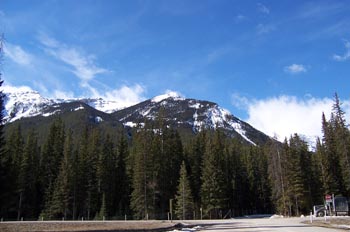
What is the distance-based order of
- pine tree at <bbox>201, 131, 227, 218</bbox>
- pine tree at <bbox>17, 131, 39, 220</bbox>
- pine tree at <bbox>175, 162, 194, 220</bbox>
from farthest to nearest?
pine tree at <bbox>17, 131, 39, 220</bbox>
pine tree at <bbox>201, 131, 227, 218</bbox>
pine tree at <bbox>175, 162, 194, 220</bbox>

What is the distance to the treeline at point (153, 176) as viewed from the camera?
6869 centimetres

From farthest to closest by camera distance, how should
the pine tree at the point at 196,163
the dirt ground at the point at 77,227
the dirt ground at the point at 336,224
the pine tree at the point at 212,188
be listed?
the pine tree at the point at 196,163
the pine tree at the point at 212,188
the dirt ground at the point at 77,227
the dirt ground at the point at 336,224

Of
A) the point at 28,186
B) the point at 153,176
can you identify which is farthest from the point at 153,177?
the point at 28,186

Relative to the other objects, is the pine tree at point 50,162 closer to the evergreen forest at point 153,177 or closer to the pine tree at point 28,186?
the evergreen forest at point 153,177

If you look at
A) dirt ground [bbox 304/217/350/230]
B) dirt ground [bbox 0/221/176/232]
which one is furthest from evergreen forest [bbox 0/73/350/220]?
dirt ground [bbox 304/217/350/230]

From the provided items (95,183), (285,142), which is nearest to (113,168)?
(95,183)

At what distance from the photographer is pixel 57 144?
82.0 meters

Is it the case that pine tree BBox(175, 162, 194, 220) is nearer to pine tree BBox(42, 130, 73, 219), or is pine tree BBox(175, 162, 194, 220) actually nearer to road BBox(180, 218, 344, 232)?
pine tree BBox(42, 130, 73, 219)

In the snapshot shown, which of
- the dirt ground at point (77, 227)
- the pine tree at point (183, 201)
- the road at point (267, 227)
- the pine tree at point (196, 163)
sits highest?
the pine tree at point (196, 163)

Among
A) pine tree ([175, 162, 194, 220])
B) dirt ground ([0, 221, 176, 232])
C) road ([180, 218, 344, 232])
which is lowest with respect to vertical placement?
road ([180, 218, 344, 232])

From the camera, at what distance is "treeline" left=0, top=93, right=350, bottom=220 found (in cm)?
6869

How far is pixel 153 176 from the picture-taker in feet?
229

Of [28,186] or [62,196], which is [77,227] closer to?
[62,196]

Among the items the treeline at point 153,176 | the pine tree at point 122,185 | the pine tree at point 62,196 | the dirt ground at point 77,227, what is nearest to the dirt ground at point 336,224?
the dirt ground at point 77,227
